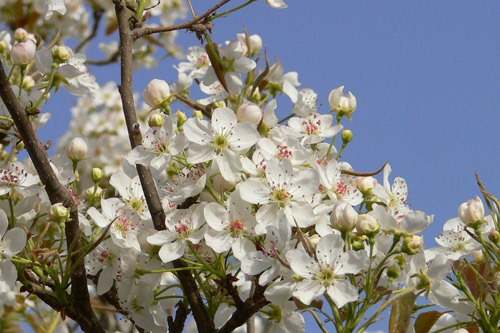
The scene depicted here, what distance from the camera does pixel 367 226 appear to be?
158 centimetres

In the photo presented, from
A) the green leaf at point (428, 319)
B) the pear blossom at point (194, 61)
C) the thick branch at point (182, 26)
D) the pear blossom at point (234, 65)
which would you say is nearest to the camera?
the green leaf at point (428, 319)

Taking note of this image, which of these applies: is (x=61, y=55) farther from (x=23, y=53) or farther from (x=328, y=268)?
(x=328, y=268)

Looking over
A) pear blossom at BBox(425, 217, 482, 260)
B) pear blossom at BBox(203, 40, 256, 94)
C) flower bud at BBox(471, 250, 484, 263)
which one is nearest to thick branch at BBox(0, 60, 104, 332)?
pear blossom at BBox(203, 40, 256, 94)

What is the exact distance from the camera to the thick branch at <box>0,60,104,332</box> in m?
1.69

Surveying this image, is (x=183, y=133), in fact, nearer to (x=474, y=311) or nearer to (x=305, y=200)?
(x=305, y=200)

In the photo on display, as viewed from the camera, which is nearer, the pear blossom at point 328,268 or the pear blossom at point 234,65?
the pear blossom at point 328,268

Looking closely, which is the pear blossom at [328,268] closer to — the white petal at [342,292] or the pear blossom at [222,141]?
the white petal at [342,292]

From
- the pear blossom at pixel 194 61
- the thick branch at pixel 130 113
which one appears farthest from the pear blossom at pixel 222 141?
the pear blossom at pixel 194 61

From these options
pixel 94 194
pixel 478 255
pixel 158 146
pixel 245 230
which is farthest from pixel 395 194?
pixel 94 194

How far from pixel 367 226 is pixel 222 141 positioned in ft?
1.08

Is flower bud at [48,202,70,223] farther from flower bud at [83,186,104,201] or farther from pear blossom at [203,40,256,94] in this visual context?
pear blossom at [203,40,256,94]

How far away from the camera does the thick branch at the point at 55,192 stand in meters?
1.69

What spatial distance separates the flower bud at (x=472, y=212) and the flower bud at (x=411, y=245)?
0.24 m

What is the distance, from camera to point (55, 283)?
166 centimetres
